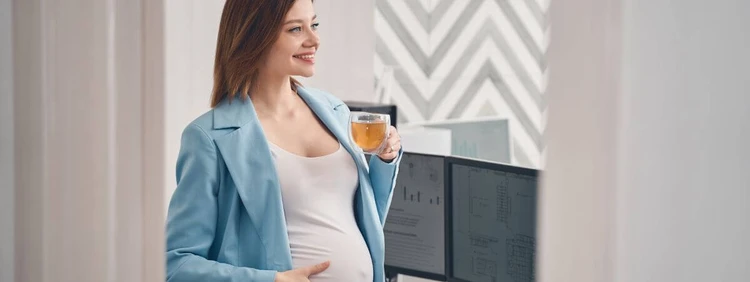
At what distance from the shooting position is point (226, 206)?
153cm

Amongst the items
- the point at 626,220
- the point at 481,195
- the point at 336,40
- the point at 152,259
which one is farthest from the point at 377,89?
the point at 626,220

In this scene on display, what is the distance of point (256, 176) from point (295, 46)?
281mm

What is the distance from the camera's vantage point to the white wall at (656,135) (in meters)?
0.58

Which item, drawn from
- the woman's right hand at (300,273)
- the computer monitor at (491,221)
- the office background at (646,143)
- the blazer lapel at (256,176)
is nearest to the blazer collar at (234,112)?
the blazer lapel at (256,176)

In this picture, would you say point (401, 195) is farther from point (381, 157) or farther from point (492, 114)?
point (492, 114)

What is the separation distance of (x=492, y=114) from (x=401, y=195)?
2.31 metres

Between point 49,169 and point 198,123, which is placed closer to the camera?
point 49,169

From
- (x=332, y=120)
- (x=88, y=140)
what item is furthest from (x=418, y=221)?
(x=88, y=140)

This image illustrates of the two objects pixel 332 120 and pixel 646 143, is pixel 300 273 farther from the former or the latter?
pixel 646 143

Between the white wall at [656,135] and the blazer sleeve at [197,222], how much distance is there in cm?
94

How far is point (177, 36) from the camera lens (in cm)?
247

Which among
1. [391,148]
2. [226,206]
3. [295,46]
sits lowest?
[226,206]

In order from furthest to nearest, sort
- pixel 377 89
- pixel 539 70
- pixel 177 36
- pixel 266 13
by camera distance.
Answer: pixel 539 70 → pixel 377 89 → pixel 177 36 → pixel 266 13

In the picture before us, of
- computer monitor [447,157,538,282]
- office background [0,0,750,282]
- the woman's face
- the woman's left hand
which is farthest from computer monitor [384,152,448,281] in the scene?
office background [0,0,750,282]
